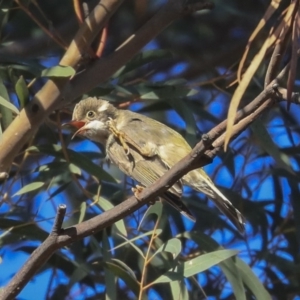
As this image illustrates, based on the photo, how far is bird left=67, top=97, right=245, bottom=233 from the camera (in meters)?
3.17

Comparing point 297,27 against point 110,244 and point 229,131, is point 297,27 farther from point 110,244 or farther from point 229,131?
point 110,244

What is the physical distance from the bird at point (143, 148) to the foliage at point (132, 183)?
0.08 m

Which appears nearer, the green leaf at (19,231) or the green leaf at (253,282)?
the green leaf at (19,231)

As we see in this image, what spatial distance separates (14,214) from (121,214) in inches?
68.8

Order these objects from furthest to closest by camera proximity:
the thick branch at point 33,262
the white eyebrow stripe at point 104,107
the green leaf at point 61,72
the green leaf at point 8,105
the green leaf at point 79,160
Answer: the white eyebrow stripe at point 104,107 < the green leaf at point 79,160 < the green leaf at point 8,105 < the green leaf at point 61,72 < the thick branch at point 33,262

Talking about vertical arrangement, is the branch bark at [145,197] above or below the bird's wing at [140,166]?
above

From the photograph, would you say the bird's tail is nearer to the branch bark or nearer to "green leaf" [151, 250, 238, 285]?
"green leaf" [151, 250, 238, 285]

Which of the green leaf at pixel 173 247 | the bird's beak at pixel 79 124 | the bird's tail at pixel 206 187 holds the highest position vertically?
the bird's beak at pixel 79 124

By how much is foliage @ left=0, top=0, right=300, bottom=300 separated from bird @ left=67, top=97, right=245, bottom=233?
8 cm

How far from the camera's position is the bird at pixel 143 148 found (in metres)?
3.17

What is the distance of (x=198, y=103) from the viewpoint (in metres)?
4.25

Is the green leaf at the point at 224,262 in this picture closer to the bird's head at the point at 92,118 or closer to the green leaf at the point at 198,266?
the green leaf at the point at 198,266

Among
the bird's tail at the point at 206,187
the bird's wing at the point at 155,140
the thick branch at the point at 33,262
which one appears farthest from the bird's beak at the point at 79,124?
the thick branch at the point at 33,262

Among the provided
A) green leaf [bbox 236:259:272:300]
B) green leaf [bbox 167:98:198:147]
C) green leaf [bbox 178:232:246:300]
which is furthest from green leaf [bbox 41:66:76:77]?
green leaf [bbox 236:259:272:300]
